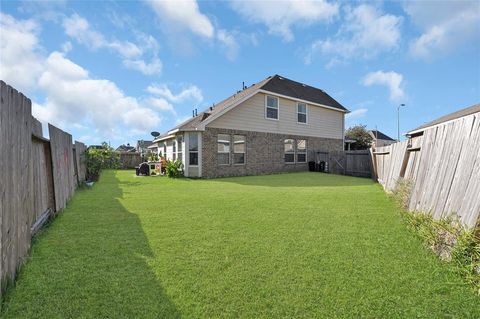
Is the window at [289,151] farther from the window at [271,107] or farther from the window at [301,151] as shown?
the window at [271,107]

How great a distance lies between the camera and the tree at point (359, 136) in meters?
33.6

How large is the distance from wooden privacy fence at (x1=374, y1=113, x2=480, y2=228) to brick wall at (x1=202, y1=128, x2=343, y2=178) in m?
10.3

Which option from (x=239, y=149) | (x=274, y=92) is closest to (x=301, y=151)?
(x=274, y=92)

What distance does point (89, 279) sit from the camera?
2.65 metres

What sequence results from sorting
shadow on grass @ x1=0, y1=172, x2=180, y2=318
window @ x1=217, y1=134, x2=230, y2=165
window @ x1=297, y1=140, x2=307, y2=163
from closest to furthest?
shadow on grass @ x1=0, y1=172, x2=180, y2=318
window @ x1=217, y1=134, x2=230, y2=165
window @ x1=297, y1=140, x2=307, y2=163

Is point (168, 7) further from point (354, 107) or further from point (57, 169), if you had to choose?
point (354, 107)

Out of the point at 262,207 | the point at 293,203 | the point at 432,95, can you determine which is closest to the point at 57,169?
the point at 262,207

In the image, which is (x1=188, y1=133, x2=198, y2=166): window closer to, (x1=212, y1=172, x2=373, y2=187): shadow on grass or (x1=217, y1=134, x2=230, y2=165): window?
(x1=217, y1=134, x2=230, y2=165): window

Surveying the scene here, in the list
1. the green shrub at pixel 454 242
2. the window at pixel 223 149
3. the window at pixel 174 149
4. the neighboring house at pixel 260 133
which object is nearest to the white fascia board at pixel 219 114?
the neighboring house at pixel 260 133

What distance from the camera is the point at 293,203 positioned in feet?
21.5

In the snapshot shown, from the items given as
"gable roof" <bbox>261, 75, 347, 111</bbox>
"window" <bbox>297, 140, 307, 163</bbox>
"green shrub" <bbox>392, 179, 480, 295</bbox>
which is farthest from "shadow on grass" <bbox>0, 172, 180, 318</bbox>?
"window" <bbox>297, 140, 307, 163</bbox>

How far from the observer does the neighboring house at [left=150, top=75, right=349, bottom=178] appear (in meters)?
14.1

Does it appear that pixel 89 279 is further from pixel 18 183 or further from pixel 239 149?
pixel 239 149

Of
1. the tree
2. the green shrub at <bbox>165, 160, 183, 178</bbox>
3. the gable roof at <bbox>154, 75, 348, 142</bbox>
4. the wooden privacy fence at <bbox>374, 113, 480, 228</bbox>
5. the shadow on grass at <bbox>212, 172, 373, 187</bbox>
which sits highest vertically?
the gable roof at <bbox>154, 75, 348, 142</bbox>
